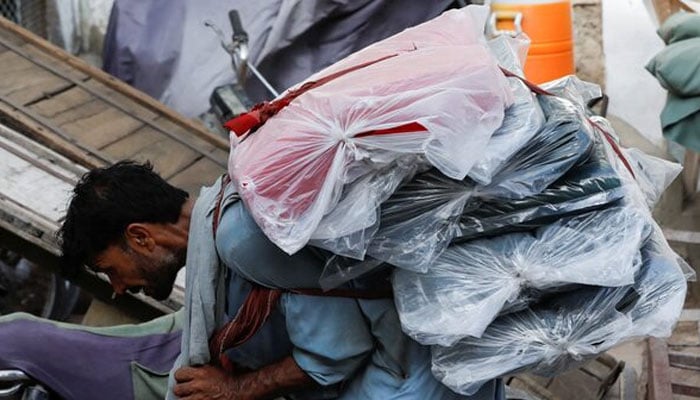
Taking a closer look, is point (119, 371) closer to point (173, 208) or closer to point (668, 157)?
point (173, 208)

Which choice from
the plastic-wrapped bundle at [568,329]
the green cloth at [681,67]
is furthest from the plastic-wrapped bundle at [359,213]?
the green cloth at [681,67]

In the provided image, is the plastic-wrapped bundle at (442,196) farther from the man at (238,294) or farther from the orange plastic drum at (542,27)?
the orange plastic drum at (542,27)

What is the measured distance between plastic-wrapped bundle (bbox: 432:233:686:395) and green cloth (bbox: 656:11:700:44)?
3245mm

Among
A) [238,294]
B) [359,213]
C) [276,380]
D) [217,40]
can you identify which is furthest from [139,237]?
[217,40]

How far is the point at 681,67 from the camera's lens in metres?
5.36

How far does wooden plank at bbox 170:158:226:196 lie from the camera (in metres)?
4.86

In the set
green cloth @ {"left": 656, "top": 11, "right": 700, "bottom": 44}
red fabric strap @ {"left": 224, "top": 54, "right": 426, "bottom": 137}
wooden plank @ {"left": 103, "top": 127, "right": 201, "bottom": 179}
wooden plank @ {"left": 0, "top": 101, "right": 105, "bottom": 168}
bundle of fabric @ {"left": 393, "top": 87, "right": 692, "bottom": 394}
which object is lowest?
wooden plank @ {"left": 103, "top": 127, "right": 201, "bottom": 179}

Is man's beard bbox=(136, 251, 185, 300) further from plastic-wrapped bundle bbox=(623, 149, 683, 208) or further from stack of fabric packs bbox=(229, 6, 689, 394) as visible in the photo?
plastic-wrapped bundle bbox=(623, 149, 683, 208)

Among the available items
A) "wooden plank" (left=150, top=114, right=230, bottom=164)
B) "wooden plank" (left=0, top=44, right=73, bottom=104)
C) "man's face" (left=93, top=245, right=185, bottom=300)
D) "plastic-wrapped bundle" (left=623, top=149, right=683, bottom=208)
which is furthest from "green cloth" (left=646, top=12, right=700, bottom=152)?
"man's face" (left=93, top=245, right=185, bottom=300)

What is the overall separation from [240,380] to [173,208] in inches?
17.6

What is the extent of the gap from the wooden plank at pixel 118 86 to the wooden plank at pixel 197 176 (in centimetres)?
27

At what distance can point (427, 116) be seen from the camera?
2348mm

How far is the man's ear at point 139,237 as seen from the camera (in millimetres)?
2807

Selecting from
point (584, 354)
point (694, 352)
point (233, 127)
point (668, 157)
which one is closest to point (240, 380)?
point (233, 127)
